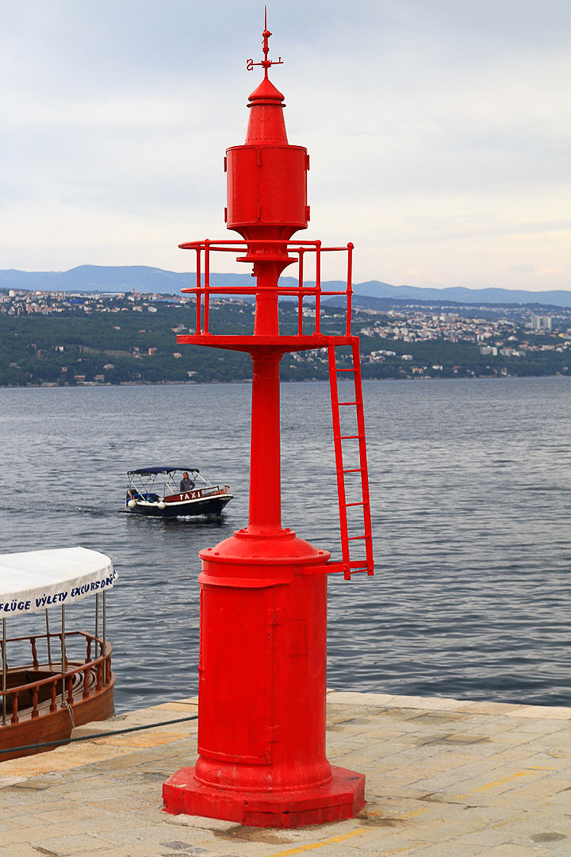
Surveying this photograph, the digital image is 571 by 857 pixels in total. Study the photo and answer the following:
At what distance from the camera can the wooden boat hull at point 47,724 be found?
567 inches

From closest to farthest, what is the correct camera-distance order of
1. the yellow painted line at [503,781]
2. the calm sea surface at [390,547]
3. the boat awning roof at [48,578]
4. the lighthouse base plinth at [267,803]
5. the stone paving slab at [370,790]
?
the stone paving slab at [370,790]
the lighthouse base plinth at [267,803]
the yellow painted line at [503,781]
the boat awning roof at [48,578]
the calm sea surface at [390,547]

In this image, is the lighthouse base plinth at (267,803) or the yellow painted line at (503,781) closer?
the lighthouse base plinth at (267,803)

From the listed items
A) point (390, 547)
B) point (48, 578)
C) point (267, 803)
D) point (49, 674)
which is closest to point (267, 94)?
point (267, 803)

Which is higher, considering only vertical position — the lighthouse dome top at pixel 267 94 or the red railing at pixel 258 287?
the lighthouse dome top at pixel 267 94

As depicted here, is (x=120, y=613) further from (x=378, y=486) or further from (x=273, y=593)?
(x=378, y=486)

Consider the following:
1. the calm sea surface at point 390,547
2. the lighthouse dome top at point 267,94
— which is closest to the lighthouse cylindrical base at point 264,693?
the lighthouse dome top at point 267,94

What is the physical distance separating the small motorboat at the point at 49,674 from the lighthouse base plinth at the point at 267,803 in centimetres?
396

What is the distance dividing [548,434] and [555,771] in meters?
107

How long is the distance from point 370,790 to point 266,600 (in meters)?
2.67

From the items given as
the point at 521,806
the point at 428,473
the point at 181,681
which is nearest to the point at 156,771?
the point at 521,806

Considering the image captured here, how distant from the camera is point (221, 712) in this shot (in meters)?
10.1

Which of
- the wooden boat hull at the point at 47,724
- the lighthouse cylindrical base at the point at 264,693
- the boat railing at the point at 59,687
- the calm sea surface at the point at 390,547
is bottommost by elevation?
the calm sea surface at the point at 390,547

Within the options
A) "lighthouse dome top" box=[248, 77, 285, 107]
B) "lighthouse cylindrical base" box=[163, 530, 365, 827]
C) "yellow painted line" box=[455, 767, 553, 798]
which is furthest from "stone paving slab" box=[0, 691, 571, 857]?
"lighthouse dome top" box=[248, 77, 285, 107]

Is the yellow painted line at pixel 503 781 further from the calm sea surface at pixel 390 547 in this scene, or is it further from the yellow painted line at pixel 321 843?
the calm sea surface at pixel 390 547
